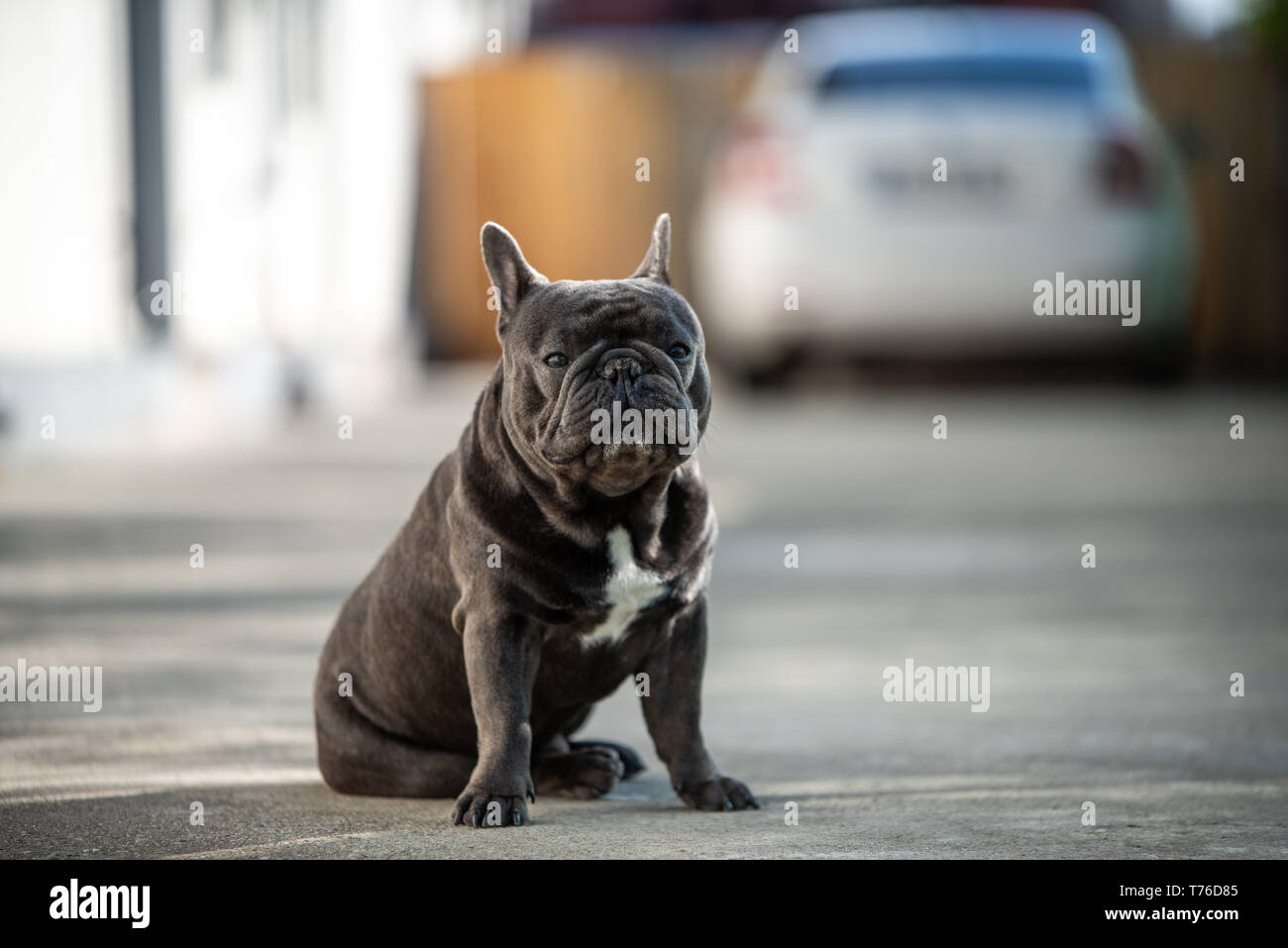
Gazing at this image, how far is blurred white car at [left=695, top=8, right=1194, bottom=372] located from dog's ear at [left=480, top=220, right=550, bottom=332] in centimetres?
787

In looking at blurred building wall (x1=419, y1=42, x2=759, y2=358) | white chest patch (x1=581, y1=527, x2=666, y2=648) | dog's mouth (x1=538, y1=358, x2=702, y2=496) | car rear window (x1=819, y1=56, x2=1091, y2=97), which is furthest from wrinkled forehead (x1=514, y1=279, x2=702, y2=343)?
blurred building wall (x1=419, y1=42, x2=759, y2=358)

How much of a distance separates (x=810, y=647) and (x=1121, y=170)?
20.7 feet

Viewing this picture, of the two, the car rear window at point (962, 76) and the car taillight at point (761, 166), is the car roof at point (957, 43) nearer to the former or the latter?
the car rear window at point (962, 76)

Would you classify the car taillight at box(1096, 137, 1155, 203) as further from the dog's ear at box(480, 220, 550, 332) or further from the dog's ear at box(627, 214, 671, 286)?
the dog's ear at box(480, 220, 550, 332)

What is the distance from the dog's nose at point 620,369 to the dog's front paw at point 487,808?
771 millimetres

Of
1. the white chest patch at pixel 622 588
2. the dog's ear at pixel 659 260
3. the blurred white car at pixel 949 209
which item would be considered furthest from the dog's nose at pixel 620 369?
the blurred white car at pixel 949 209

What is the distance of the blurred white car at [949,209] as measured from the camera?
439 inches

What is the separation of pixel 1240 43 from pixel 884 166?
617 centimetres

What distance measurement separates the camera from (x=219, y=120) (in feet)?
38.6

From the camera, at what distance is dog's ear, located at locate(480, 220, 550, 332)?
3576 millimetres

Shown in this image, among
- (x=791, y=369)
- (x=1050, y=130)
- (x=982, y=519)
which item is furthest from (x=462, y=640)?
(x=791, y=369)
